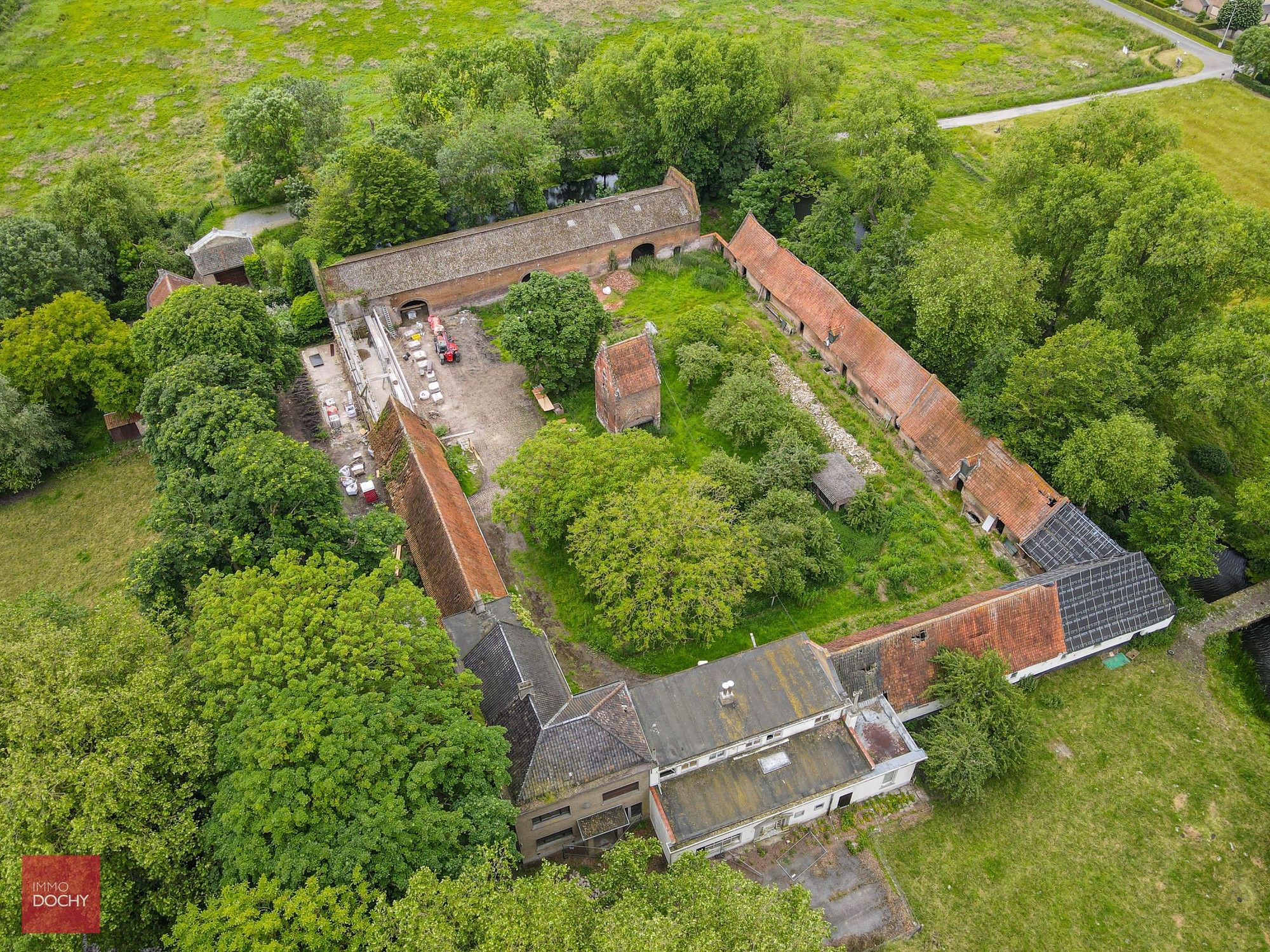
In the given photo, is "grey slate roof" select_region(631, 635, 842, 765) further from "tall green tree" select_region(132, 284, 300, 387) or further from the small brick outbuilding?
"tall green tree" select_region(132, 284, 300, 387)

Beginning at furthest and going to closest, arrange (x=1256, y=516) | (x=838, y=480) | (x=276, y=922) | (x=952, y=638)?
(x=838, y=480)
(x=1256, y=516)
(x=952, y=638)
(x=276, y=922)

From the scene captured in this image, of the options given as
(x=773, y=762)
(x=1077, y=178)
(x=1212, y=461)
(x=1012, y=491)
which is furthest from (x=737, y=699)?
(x=1077, y=178)

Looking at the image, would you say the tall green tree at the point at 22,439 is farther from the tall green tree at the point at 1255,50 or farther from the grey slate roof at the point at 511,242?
the tall green tree at the point at 1255,50

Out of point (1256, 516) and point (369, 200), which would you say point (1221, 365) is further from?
point (369, 200)

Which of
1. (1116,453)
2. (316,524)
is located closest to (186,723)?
(316,524)

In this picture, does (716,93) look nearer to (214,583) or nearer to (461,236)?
(461,236)

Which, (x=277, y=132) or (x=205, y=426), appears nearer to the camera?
(x=205, y=426)
